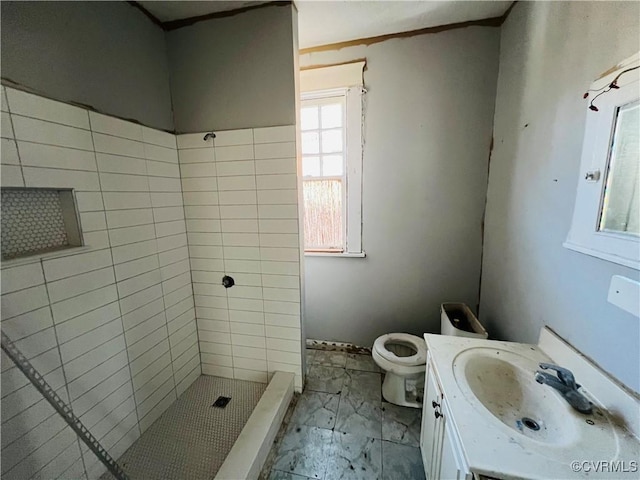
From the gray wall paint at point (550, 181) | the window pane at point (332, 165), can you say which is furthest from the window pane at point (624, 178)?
the window pane at point (332, 165)

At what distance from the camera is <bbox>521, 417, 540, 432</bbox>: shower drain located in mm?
908

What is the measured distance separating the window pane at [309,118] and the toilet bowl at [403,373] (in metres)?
1.74

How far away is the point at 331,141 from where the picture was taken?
199 cm

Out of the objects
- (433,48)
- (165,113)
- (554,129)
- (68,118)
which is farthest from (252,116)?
(554,129)

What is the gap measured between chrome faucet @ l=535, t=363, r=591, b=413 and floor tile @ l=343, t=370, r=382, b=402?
1136 millimetres

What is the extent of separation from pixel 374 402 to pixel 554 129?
184 cm

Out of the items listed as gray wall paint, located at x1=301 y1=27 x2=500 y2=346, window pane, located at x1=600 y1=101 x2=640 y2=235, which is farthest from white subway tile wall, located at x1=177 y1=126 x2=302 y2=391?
window pane, located at x1=600 y1=101 x2=640 y2=235

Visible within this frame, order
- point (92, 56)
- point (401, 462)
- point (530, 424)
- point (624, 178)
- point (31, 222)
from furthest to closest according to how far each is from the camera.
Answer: point (401, 462)
point (92, 56)
point (31, 222)
point (530, 424)
point (624, 178)

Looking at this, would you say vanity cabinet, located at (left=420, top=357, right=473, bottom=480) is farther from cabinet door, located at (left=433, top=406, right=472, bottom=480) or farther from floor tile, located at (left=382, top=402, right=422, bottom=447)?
floor tile, located at (left=382, top=402, right=422, bottom=447)

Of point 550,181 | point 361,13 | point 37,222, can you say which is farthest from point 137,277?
point 550,181

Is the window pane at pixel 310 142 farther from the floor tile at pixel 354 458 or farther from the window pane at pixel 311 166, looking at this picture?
the floor tile at pixel 354 458

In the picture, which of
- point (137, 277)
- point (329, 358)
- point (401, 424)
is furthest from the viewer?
point (329, 358)

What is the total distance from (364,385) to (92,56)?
2.52 metres

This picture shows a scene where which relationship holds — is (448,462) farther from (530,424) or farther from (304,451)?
(304,451)
